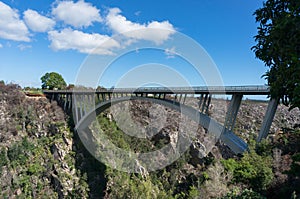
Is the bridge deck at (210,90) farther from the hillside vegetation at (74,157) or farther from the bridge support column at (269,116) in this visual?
the hillside vegetation at (74,157)

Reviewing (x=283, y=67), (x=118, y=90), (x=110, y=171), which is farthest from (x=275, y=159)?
(x=110, y=171)

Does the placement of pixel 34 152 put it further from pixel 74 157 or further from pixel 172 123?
pixel 172 123

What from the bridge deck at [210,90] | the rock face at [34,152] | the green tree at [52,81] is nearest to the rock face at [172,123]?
the rock face at [34,152]

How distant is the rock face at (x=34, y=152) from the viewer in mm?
20781

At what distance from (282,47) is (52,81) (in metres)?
36.9

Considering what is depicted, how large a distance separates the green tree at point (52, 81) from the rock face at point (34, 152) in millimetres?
8727

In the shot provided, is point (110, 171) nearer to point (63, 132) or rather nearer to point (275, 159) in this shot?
point (63, 132)

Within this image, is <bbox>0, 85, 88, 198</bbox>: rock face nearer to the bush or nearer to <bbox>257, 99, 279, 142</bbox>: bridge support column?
the bush

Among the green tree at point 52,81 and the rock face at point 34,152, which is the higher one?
the green tree at point 52,81

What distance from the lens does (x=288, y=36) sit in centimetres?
387

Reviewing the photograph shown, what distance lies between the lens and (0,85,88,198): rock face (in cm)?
2078

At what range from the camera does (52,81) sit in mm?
36156

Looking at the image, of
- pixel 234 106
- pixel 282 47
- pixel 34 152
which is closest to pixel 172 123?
pixel 34 152

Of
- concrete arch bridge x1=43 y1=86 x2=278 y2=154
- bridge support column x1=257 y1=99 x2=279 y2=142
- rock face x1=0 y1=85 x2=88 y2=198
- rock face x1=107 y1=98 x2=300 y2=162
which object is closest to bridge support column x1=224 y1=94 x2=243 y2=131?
concrete arch bridge x1=43 y1=86 x2=278 y2=154
